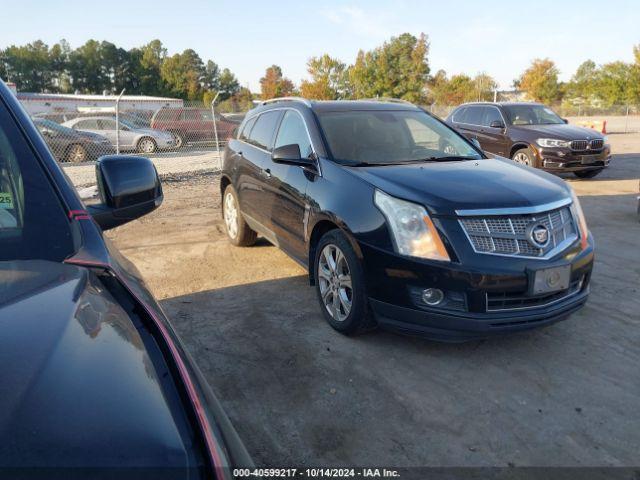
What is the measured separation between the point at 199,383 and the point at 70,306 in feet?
1.31

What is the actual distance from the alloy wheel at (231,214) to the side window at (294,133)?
141 centimetres

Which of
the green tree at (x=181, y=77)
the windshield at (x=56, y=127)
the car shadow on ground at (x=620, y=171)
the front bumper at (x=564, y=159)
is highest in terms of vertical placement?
the green tree at (x=181, y=77)

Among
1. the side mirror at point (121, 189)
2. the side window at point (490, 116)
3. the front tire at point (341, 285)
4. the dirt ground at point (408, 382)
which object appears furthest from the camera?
the side window at point (490, 116)

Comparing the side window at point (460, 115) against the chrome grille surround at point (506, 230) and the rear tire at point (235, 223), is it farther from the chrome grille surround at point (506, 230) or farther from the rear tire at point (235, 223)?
the chrome grille surround at point (506, 230)

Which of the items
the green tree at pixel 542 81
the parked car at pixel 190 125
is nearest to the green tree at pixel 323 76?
the green tree at pixel 542 81

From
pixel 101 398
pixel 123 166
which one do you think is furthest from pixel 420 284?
pixel 101 398

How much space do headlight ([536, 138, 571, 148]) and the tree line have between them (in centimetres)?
1434

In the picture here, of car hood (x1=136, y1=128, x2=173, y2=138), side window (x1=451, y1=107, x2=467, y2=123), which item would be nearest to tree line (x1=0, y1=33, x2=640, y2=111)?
car hood (x1=136, y1=128, x2=173, y2=138)

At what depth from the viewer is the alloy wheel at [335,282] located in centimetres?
385

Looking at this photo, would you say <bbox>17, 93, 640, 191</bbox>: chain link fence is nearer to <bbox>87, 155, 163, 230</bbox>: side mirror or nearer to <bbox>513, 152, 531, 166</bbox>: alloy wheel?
<bbox>513, 152, 531, 166</bbox>: alloy wheel

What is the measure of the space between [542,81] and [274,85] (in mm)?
29889

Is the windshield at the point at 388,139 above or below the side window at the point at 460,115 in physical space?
below

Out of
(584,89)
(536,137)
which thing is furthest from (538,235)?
(584,89)

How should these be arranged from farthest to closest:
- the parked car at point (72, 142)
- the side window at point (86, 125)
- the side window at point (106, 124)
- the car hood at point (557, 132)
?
the side window at point (106, 124) < the side window at point (86, 125) < the parked car at point (72, 142) < the car hood at point (557, 132)
